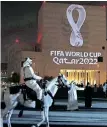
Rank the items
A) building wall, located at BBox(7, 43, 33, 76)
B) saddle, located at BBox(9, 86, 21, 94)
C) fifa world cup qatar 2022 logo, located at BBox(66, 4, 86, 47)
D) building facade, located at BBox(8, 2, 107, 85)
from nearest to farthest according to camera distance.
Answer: saddle, located at BBox(9, 86, 21, 94)
building facade, located at BBox(8, 2, 107, 85)
fifa world cup qatar 2022 logo, located at BBox(66, 4, 86, 47)
building wall, located at BBox(7, 43, 33, 76)

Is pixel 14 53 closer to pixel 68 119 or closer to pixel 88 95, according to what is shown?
pixel 88 95

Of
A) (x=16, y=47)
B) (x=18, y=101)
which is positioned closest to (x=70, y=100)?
(x=18, y=101)

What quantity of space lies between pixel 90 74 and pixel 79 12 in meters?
16.3

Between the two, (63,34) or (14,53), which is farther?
(14,53)

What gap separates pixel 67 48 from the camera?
93.9 metres

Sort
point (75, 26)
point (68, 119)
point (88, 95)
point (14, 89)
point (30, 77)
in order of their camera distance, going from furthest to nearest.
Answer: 1. point (75, 26)
2. point (88, 95)
3. point (68, 119)
4. point (14, 89)
5. point (30, 77)

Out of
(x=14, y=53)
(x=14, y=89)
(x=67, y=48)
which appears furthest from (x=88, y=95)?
(x=14, y=53)

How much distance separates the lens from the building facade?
91875 millimetres

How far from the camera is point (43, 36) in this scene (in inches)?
3684

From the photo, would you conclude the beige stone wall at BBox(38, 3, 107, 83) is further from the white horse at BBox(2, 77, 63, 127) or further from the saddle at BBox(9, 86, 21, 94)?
the saddle at BBox(9, 86, 21, 94)

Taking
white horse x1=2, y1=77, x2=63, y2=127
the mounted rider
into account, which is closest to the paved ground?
white horse x1=2, y1=77, x2=63, y2=127

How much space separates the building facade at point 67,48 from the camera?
91.9m

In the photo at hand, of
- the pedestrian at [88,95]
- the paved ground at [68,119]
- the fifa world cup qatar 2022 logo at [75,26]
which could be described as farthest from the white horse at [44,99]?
the fifa world cup qatar 2022 logo at [75,26]

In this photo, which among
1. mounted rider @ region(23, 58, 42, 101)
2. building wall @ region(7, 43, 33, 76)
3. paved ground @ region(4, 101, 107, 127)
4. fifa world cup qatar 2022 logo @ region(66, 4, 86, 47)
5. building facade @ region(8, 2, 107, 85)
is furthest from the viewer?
building wall @ region(7, 43, 33, 76)
